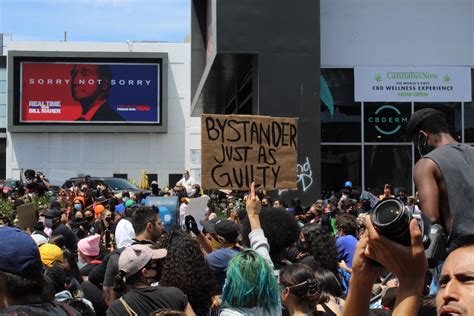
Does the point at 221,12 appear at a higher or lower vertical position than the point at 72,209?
higher

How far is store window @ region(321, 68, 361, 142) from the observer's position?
1906 cm

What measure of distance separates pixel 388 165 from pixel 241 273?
50.8 feet

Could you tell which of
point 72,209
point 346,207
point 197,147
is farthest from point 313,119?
point 197,147

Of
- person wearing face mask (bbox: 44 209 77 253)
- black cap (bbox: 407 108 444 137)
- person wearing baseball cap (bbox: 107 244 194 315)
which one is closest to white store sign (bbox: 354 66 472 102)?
person wearing face mask (bbox: 44 209 77 253)

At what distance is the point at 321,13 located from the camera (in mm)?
18766

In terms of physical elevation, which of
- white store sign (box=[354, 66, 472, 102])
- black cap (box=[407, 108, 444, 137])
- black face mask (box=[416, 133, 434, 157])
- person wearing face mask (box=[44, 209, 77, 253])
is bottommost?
person wearing face mask (box=[44, 209, 77, 253])

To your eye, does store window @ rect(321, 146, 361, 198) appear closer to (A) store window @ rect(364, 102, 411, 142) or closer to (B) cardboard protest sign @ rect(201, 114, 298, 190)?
(A) store window @ rect(364, 102, 411, 142)

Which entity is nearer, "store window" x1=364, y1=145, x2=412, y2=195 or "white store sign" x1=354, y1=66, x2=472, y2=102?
"white store sign" x1=354, y1=66, x2=472, y2=102

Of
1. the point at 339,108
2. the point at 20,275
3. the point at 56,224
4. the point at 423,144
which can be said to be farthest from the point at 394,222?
the point at 339,108

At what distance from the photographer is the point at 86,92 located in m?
43.7

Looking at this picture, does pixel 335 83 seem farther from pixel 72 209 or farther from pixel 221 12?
pixel 72 209

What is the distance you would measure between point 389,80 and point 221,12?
510cm

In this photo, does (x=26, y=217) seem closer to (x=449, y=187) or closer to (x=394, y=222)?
(x=449, y=187)

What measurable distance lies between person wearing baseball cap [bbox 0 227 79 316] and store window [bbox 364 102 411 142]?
657 inches
